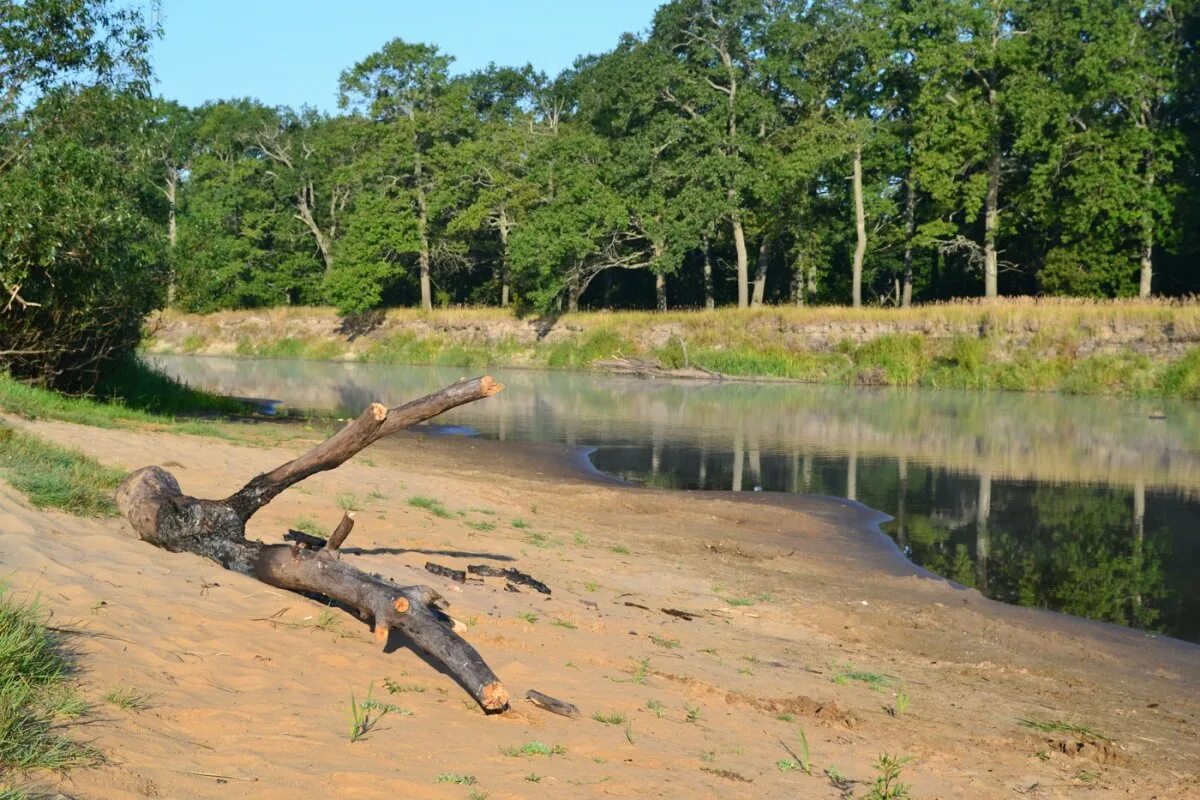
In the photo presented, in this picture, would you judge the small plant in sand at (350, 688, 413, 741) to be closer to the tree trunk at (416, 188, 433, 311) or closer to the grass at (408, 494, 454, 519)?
the grass at (408, 494, 454, 519)

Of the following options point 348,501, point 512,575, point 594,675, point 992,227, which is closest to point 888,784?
point 594,675

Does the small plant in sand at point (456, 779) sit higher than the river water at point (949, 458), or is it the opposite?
the small plant in sand at point (456, 779)

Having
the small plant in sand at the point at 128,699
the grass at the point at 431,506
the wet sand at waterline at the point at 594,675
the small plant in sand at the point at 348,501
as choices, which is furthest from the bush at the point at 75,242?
the small plant in sand at the point at 128,699

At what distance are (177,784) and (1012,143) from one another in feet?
173

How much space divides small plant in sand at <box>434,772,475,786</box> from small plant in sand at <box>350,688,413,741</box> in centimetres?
56

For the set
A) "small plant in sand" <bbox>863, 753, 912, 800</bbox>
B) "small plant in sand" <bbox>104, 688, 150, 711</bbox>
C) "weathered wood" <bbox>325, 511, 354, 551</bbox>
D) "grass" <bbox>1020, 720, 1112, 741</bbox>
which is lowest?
"grass" <bbox>1020, 720, 1112, 741</bbox>

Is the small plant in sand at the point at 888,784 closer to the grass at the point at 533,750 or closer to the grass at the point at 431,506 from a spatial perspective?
the grass at the point at 533,750

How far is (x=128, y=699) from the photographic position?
5406 mm

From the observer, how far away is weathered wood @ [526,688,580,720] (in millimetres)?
6484

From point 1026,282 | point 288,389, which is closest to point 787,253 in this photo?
point 1026,282

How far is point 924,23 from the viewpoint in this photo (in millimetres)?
50344

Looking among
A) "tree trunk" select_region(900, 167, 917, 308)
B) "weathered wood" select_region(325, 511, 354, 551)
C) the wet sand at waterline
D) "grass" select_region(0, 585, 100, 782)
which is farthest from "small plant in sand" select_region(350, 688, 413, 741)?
"tree trunk" select_region(900, 167, 917, 308)

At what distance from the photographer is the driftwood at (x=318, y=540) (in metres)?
6.81

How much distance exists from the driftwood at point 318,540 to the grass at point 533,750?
62cm
